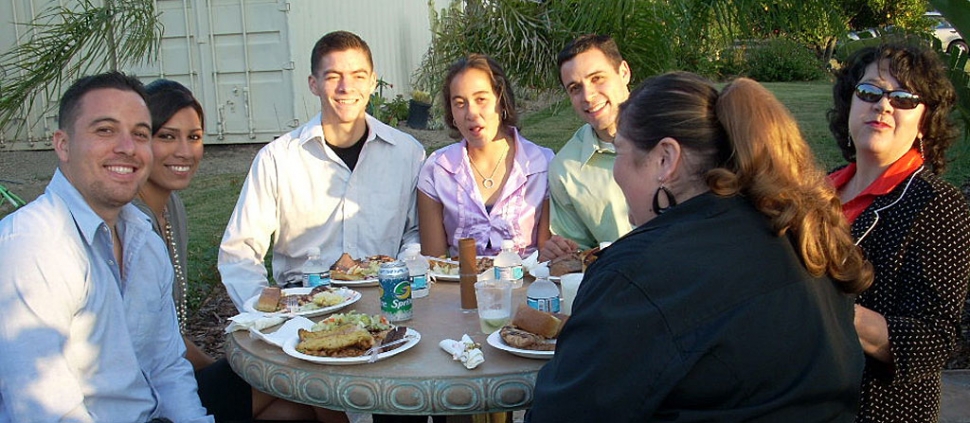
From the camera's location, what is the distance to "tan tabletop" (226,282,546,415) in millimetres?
1965

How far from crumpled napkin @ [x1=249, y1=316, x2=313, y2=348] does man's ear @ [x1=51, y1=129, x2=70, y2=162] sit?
72 centimetres

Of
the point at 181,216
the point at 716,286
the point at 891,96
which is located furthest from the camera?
the point at 181,216

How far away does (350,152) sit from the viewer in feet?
12.3

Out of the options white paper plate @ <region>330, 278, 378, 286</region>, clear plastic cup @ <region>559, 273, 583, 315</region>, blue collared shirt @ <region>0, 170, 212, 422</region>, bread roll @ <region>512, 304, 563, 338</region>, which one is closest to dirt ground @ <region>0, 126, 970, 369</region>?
white paper plate @ <region>330, 278, 378, 286</region>

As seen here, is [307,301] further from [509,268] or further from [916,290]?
[916,290]

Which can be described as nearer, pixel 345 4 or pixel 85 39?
pixel 85 39

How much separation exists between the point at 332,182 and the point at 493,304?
1.53m

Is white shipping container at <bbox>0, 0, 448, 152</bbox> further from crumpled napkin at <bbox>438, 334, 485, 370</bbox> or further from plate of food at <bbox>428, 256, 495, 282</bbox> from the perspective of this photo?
crumpled napkin at <bbox>438, 334, 485, 370</bbox>

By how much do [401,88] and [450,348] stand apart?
12255 millimetres

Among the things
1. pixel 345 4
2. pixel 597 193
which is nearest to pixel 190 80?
pixel 345 4

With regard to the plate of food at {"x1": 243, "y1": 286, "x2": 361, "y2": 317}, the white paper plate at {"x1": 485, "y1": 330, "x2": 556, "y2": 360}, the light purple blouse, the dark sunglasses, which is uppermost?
the dark sunglasses

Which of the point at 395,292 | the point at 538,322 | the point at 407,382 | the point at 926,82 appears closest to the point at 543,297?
the point at 538,322

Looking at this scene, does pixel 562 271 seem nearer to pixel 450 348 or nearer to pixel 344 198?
pixel 450 348

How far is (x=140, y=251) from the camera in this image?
2.40 metres
